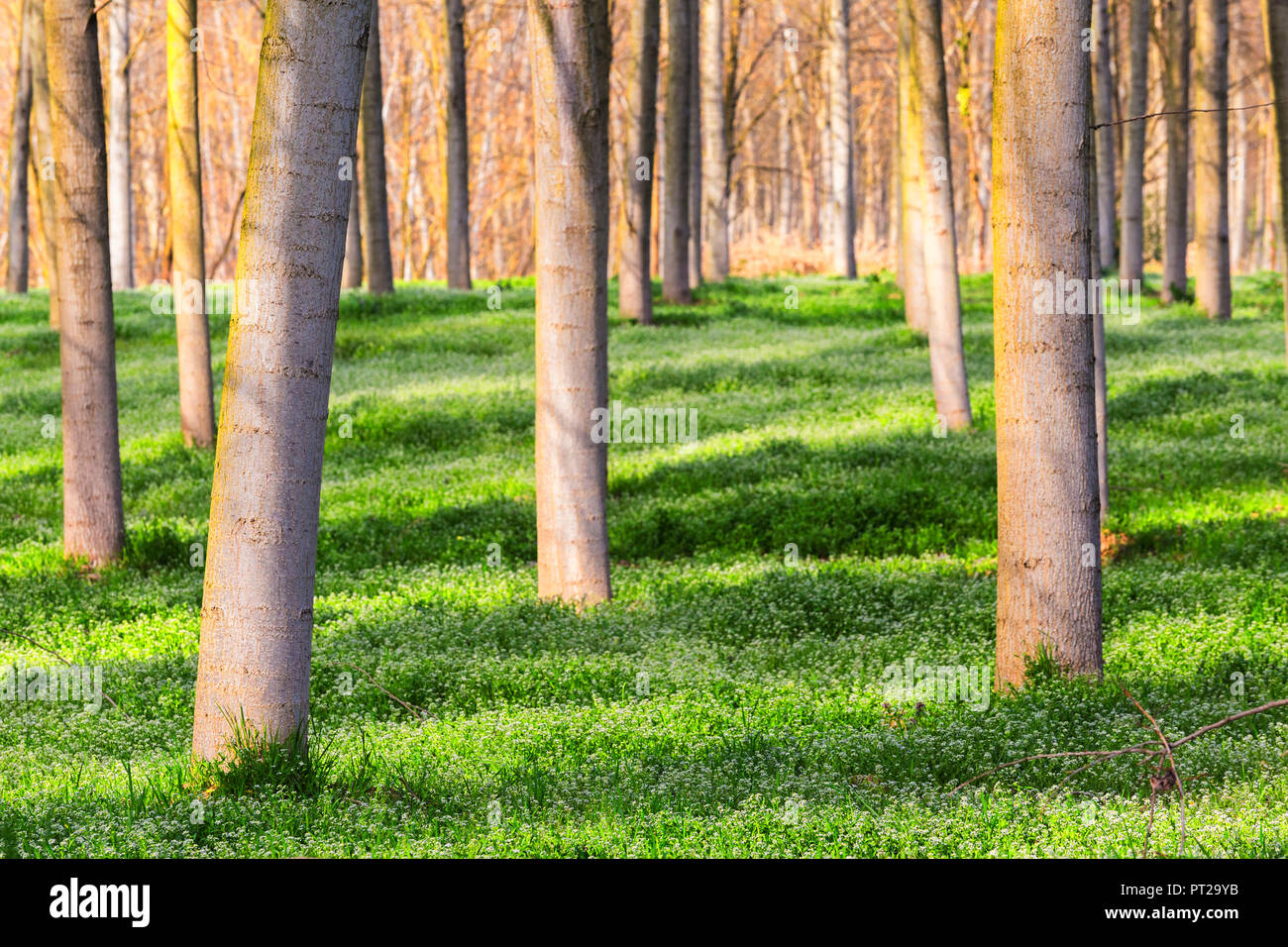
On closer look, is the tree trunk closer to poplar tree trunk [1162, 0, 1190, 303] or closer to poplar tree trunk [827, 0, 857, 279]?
poplar tree trunk [827, 0, 857, 279]

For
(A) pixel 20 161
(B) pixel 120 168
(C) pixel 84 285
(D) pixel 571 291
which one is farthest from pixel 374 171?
(D) pixel 571 291

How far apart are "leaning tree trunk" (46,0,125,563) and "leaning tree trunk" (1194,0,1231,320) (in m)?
18.8

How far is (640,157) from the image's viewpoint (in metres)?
18.4

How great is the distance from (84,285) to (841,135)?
97.5ft

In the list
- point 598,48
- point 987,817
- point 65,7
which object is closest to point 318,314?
point 987,817

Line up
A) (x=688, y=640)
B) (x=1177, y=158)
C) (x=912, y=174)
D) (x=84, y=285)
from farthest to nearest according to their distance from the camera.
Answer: (x=1177, y=158) → (x=912, y=174) → (x=84, y=285) → (x=688, y=640)

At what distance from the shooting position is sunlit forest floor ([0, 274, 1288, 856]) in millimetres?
4387

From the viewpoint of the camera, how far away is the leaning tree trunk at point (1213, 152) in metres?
21.5

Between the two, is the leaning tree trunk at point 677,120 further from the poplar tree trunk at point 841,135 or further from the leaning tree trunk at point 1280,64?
the leaning tree trunk at point 1280,64

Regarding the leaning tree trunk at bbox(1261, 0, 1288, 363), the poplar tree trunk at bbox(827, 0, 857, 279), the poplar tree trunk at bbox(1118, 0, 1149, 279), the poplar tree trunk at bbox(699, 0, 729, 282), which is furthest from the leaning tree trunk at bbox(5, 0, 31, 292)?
the poplar tree trunk at bbox(1118, 0, 1149, 279)

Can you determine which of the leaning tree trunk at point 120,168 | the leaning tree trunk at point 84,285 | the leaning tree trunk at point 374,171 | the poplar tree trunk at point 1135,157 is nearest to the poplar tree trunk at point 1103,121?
the poplar tree trunk at point 1135,157

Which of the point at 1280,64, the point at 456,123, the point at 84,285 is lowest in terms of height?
the point at 84,285

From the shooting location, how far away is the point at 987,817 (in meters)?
4.36

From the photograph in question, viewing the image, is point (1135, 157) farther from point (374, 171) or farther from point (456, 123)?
point (374, 171)
